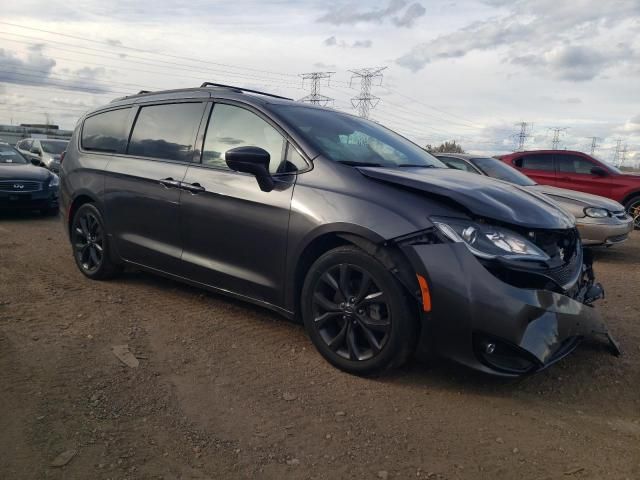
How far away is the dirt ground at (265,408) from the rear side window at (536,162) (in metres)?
6.78

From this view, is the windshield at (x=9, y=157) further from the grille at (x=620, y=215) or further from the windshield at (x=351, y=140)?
the grille at (x=620, y=215)

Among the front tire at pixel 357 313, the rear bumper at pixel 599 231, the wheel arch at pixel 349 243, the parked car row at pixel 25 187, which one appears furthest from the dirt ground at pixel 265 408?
the parked car row at pixel 25 187

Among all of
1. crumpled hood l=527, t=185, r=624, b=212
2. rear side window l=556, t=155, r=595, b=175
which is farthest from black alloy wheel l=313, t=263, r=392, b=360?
rear side window l=556, t=155, r=595, b=175

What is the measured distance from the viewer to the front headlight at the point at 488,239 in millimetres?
2984

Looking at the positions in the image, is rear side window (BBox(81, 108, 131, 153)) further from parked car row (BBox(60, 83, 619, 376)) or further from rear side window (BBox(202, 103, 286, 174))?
rear side window (BBox(202, 103, 286, 174))

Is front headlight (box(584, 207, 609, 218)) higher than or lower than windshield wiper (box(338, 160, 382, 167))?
lower

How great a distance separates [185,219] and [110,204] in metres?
1.15

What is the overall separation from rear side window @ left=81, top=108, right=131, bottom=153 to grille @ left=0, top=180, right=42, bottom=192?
4.61 m

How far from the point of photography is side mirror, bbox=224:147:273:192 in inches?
139

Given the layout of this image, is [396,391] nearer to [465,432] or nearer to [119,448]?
[465,432]

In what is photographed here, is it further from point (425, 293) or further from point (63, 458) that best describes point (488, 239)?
point (63, 458)

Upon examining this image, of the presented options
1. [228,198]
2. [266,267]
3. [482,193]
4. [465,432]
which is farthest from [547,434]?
[228,198]

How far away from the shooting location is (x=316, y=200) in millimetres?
3469

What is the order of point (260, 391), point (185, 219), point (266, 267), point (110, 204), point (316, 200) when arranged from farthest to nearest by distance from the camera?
1. point (110, 204)
2. point (185, 219)
3. point (266, 267)
4. point (316, 200)
5. point (260, 391)
